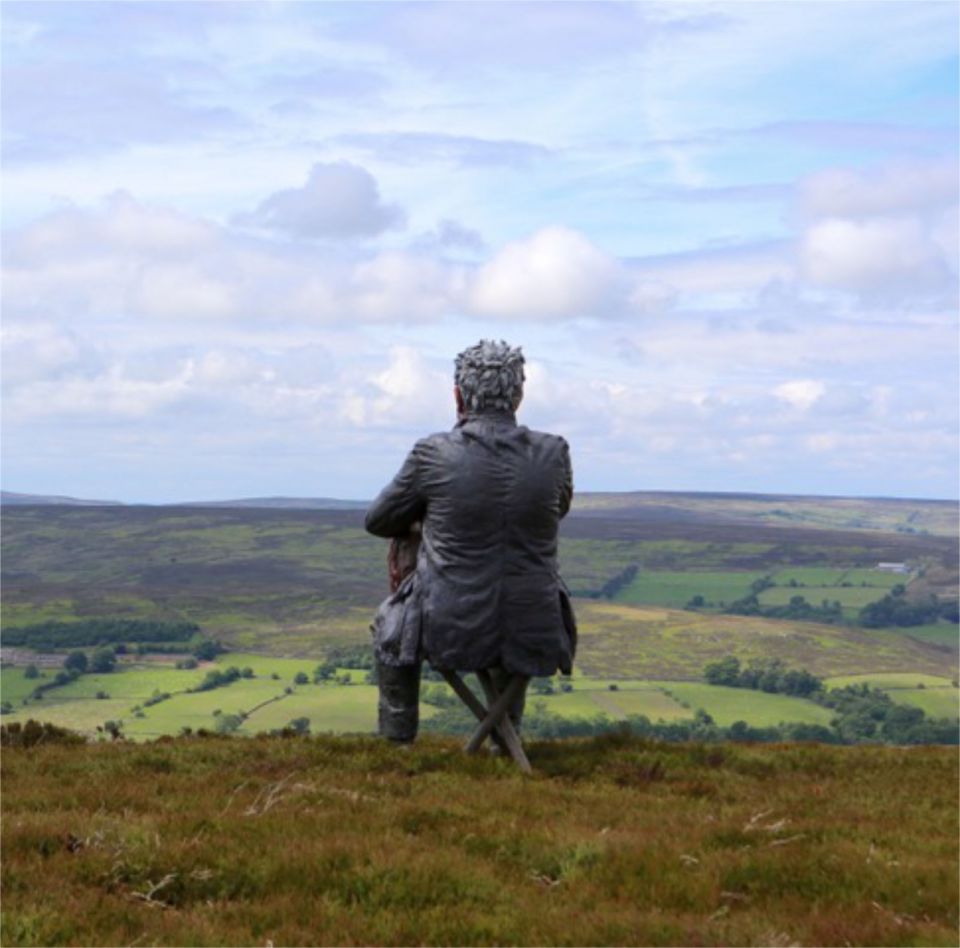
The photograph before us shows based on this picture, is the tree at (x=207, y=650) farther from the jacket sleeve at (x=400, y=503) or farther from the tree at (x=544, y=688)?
the jacket sleeve at (x=400, y=503)

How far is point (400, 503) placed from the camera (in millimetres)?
14641

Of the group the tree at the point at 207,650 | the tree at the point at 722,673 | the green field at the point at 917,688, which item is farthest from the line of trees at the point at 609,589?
the tree at the point at 722,673

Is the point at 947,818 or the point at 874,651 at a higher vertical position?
the point at 947,818

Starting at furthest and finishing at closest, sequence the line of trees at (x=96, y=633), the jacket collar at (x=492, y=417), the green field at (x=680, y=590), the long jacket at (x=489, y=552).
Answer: the green field at (x=680, y=590) → the line of trees at (x=96, y=633) → the jacket collar at (x=492, y=417) → the long jacket at (x=489, y=552)

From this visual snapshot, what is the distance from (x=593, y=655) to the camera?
111 m

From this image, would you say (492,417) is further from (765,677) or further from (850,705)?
(765,677)

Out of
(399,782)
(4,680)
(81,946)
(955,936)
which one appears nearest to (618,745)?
(399,782)

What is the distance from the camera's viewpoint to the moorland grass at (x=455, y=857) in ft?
24.9

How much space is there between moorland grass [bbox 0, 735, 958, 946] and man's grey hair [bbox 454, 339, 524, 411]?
429cm

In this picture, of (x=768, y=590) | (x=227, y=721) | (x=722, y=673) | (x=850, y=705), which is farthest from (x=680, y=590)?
(x=227, y=721)

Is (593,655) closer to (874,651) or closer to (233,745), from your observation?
(874,651)

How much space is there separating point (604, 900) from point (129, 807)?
181 inches

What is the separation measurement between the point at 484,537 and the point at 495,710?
2.06m

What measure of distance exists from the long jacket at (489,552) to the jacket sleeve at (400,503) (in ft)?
→ 0.24
